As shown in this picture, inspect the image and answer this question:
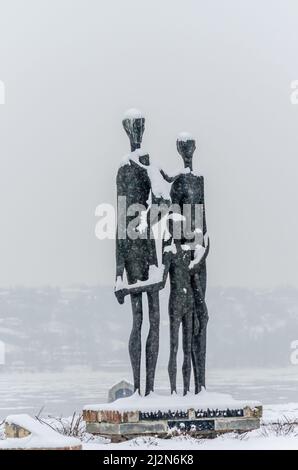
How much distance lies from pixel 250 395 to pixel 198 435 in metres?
14.0

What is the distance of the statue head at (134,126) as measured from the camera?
11992mm

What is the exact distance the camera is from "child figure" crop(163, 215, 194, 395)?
1201cm

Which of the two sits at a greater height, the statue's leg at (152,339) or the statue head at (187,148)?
the statue head at (187,148)

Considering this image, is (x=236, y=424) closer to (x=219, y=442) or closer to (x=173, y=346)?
(x=219, y=442)

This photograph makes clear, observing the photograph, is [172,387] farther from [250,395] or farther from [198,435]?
[250,395]

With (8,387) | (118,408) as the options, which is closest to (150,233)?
(118,408)

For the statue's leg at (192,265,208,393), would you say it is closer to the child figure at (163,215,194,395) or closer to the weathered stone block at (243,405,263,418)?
the child figure at (163,215,194,395)

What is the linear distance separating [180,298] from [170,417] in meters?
1.36

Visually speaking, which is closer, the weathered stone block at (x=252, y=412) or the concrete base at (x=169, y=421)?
the concrete base at (x=169, y=421)

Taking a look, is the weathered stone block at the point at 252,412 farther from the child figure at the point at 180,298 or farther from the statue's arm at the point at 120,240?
the statue's arm at the point at 120,240

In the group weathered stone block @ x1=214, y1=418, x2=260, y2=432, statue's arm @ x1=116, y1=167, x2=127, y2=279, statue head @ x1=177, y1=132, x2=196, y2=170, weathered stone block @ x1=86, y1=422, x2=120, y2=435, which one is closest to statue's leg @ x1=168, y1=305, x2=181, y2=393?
weathered stone block @ x1=214, y1=418, x2=260, y2=432

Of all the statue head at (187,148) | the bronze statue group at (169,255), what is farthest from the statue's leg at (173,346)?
the statue head at (187,148)

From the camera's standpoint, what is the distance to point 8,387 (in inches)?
1088

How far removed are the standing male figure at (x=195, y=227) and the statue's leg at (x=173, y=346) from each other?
338 millimetres
